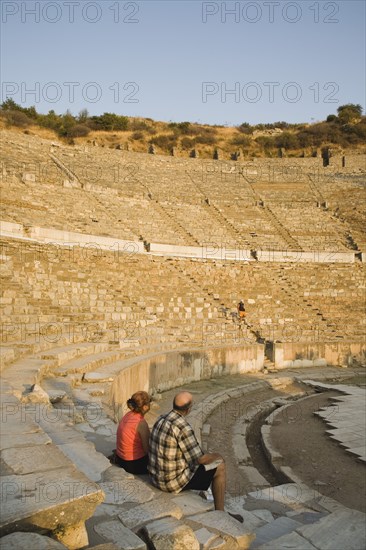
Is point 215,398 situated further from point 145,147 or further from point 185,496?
point 145,147

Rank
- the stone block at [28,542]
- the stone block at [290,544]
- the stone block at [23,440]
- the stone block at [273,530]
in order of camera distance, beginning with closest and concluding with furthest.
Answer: the stone block at [28,542]
the stone block at [290,544]
the stone block at [273,530]
the stone block at [23,440]

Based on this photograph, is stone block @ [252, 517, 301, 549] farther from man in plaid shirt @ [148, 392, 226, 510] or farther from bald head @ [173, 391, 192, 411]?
bald head @ [173, 391, 192, 411]

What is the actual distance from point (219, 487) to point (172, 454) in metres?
0.51

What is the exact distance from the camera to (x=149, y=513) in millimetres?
2982

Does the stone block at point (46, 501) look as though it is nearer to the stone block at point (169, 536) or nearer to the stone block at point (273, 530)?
the stone block at point (169, 536)

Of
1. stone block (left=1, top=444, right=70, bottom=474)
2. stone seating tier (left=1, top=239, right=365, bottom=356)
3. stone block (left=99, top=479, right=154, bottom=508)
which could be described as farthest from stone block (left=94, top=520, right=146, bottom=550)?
stone seating tier (left=1, top=239, right=365, bottom=356)

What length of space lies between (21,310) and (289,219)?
1698 cm

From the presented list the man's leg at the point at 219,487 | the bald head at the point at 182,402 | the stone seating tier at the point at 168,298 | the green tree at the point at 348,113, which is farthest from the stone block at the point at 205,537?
the green tree at the point at 348,113

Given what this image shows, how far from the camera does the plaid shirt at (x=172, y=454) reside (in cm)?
368

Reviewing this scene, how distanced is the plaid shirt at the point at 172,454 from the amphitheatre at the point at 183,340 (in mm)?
116

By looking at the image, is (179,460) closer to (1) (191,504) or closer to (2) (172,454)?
(2) (172,454)

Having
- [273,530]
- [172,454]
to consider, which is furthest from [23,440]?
[273,530]

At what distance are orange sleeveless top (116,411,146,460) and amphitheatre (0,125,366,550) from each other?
0.65 feet

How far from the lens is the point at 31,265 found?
12305 mm
